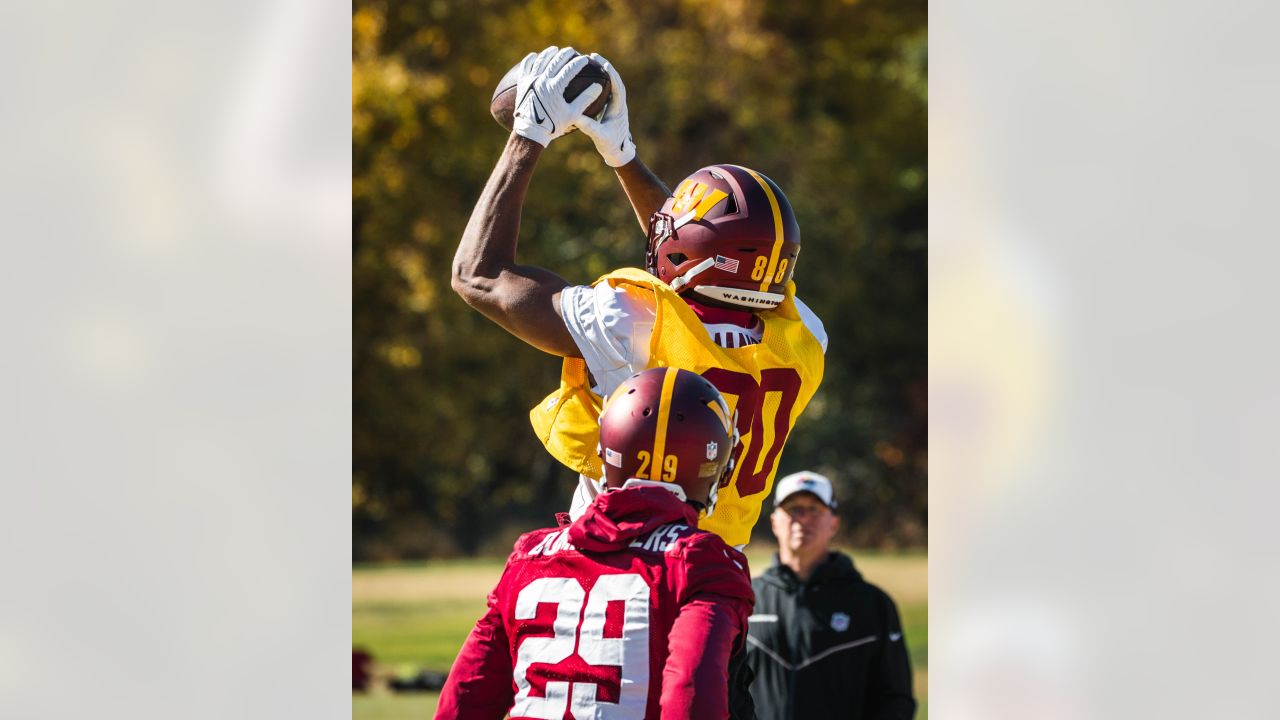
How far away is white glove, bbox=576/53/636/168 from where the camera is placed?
4.36 m

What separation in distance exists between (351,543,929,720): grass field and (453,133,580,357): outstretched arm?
11.4 m

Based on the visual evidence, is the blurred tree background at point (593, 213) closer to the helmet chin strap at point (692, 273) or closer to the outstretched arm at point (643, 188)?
the outstretched arm at point (643, 188)

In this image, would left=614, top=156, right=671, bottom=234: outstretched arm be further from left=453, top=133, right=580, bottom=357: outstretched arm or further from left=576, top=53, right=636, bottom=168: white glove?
left=453, top=133, right=580, bottom=357: outstretched arm

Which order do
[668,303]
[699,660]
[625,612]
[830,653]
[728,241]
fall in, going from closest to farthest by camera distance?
1. [699,660]
2. [625,612]
3. [668,303]
4. [728,241]
5. [830,653]

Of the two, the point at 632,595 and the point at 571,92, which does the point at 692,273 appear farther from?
the point at 632,595

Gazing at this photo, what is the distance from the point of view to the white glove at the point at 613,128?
14.3ft

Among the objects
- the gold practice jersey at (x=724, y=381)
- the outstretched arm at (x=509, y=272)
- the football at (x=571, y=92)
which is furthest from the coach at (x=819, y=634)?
the outstretched arm at (x=509, y=272)

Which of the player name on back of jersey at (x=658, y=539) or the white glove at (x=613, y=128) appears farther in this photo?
the white glove at (x=613, y=128)

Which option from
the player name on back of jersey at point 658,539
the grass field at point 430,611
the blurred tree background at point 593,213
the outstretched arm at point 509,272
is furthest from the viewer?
the blurred tree background at point 593,213

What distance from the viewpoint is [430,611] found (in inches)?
828

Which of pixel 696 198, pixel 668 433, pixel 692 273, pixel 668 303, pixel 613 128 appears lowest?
pixel 668 433

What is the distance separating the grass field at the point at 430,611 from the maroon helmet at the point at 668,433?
11.8m

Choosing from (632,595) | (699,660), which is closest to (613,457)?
(632,595)

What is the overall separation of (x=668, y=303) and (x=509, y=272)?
0.44m
